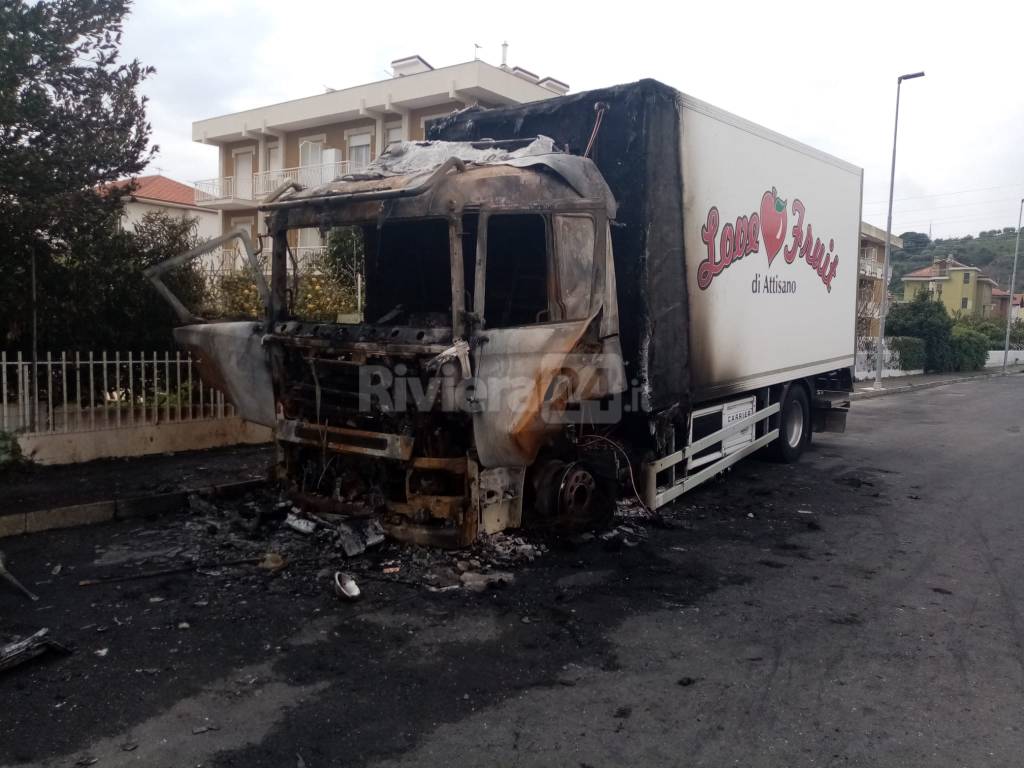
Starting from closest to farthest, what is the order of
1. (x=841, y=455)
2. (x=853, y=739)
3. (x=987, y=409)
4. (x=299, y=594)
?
(x=853, y=739), (x=299, y=594), (x=841, y=455), (x=987, y=409)

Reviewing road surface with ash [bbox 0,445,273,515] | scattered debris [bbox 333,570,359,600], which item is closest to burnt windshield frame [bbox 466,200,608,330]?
scattered debris [bbox 333,570,359,600]

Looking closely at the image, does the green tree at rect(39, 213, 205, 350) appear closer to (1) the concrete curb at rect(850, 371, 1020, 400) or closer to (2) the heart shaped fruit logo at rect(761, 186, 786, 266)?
(2) the heart shaped fruit logo at rect(761, 186, 786, 266)

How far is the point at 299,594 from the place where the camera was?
199 inches

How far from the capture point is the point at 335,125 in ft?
92.2

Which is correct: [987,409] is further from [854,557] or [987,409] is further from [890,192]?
[854,557]

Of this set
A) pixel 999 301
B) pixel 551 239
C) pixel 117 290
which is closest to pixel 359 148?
pixel 117 290

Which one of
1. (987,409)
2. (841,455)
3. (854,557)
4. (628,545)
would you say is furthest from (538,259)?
(987,409)

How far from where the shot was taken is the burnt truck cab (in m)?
5.16

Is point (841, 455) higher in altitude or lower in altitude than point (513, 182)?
lower

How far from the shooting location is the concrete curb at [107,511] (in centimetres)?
637

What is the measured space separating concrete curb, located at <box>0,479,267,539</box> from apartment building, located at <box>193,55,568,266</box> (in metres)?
16.3

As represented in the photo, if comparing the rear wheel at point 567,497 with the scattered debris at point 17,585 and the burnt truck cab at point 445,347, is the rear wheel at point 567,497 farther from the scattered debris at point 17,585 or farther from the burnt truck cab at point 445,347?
the scattered debris at point 17,585

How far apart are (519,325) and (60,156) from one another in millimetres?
5685

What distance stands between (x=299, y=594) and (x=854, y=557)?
4.32 metres
